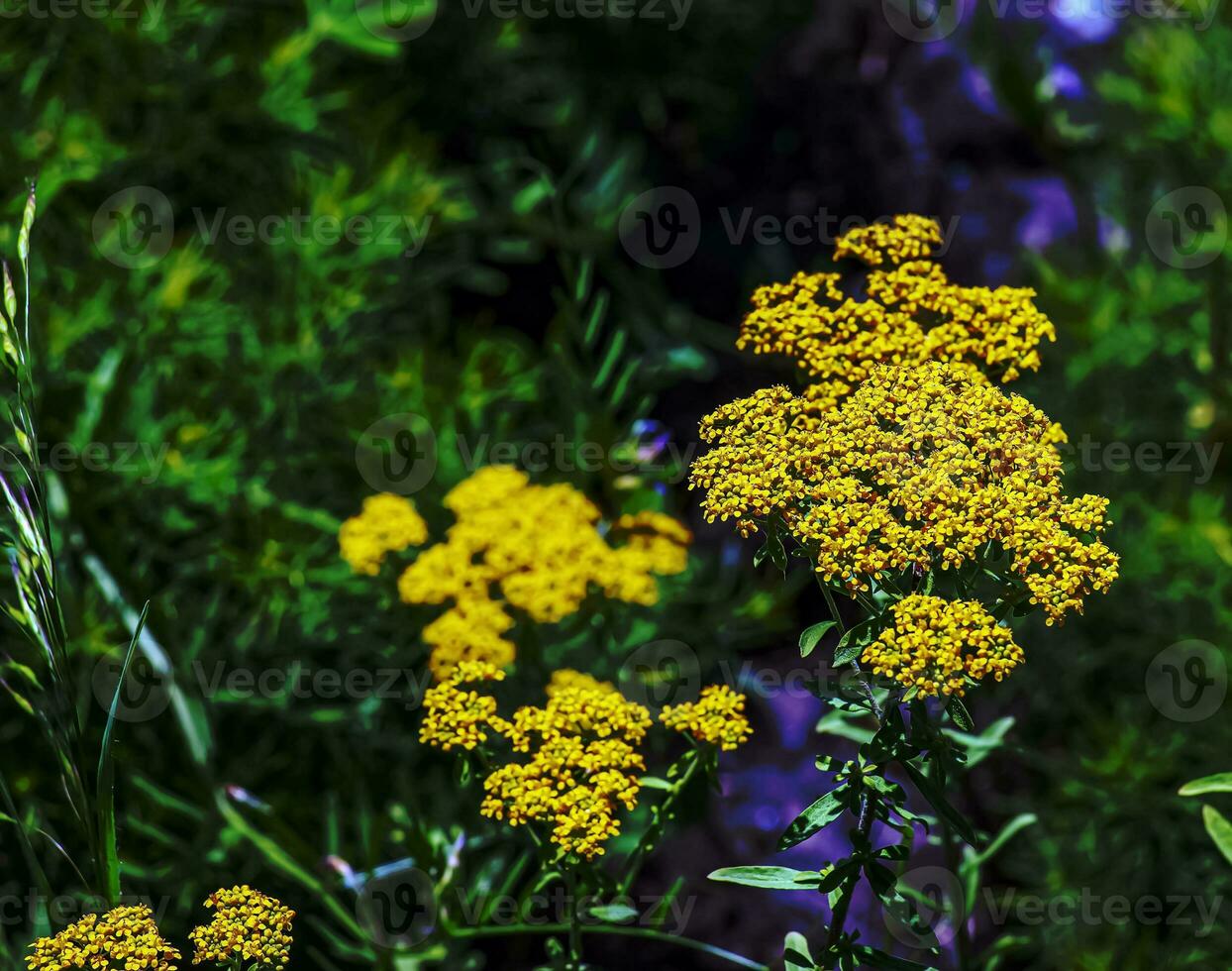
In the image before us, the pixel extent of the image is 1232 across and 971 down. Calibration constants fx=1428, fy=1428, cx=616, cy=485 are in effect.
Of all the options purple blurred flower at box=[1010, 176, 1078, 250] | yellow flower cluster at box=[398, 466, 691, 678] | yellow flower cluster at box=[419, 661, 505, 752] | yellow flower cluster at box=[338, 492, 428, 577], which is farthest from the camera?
purple blurred flower at box=[1010, 176, 1078, 250]

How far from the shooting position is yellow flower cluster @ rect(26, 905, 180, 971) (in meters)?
1.33

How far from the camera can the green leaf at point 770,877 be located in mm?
1464

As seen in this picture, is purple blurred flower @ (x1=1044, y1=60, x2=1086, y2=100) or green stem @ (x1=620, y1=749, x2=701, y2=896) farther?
purple blurred flower @ (x1=1044, y1=60, x2=1086, y2=100)

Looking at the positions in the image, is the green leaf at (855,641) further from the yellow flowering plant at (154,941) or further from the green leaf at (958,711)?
the yellow flowering plant at (154,941)

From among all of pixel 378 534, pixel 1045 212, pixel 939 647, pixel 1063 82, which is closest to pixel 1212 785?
pixel 939 647

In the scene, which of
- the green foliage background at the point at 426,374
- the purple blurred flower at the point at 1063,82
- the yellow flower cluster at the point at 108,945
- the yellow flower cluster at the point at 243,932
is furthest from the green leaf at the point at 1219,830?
the purple blurred flower at the point at 1063,82

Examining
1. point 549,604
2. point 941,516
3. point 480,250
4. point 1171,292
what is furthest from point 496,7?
point 941,516

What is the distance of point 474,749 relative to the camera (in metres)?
1.68

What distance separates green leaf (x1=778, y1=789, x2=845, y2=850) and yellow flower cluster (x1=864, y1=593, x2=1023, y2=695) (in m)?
0.16

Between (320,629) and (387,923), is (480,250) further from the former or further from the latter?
(387,923)

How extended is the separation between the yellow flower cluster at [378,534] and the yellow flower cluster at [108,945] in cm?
86

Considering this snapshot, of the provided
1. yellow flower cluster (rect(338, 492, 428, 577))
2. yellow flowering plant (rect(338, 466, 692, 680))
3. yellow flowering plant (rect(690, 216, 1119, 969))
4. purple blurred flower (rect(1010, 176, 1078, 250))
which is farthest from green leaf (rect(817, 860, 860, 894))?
purple blurred flower (rect(1010, 176, 1078, 250))

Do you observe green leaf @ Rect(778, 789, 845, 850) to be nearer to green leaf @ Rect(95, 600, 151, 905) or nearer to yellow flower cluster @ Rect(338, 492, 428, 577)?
green leaf @ Rect(95, 600, 151, 905)

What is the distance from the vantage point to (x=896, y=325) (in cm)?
163
